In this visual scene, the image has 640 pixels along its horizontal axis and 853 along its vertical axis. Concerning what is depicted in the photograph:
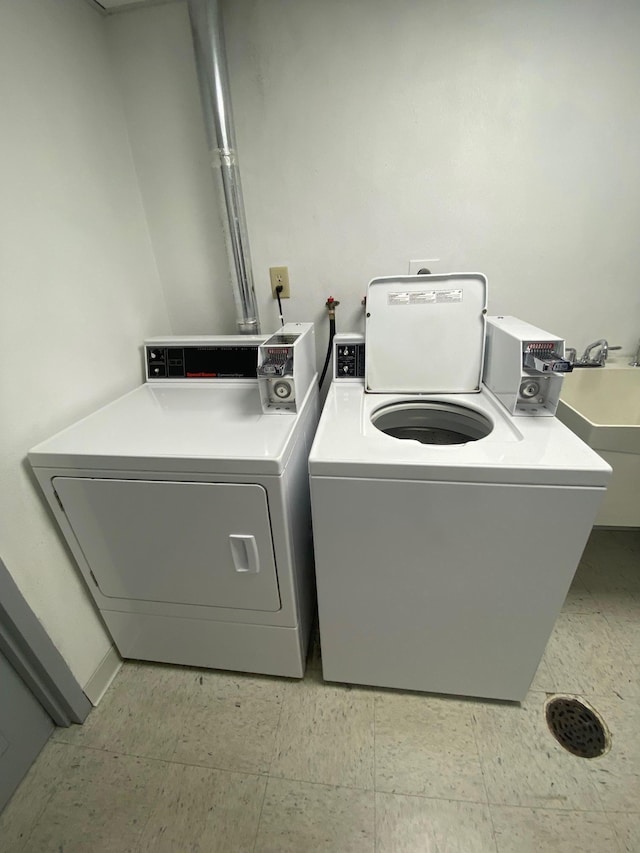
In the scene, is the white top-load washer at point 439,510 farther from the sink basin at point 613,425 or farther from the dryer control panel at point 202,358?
the dryer control panel at point 202,358

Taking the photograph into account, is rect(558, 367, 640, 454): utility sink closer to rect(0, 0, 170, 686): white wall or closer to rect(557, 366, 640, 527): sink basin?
rect(557, 366, 640, 527): sink basin

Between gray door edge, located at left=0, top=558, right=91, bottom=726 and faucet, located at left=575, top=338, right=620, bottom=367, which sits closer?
gray door edge, located at left=0, top=558, right=91, bottom=726

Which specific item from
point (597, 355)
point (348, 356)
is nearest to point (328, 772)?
→ point (348, 356)

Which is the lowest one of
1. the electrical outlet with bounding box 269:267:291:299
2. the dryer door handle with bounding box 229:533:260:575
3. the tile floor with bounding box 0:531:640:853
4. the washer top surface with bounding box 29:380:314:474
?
the tile floor with bounding box 0:531:640:853

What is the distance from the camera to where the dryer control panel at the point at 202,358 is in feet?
5.11

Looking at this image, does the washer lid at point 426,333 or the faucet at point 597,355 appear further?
the faucet at point 597,355

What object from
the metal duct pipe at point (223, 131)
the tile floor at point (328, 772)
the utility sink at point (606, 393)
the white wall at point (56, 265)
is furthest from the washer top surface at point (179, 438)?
the utility sink at point (606, 393)

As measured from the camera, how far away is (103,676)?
1363 millimetres

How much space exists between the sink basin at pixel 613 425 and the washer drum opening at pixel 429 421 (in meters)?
0.40

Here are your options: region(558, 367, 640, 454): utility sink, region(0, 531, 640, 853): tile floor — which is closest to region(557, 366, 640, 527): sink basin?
region(558, 367, 640, 454): utility sink

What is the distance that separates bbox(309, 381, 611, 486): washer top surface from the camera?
870 millimetres

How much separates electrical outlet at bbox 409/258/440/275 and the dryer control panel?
2.53ft

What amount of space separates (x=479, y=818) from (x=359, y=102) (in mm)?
2468

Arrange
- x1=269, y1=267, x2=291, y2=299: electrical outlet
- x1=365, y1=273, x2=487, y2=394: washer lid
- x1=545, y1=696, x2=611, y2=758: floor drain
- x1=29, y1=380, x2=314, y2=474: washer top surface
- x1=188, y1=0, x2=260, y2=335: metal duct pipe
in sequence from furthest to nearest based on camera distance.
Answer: x1=269, y1=267, x2=291, y2=299: electrical outlet
x1=365, y1=273, x2=487, y2=394: washer lid
x1=188, y1=0, x2=260, y2=335: metal duct pipe
x1=545, y1=696, x2=611, y2=758: floor drain
x1=29, y1=380, x2=314, y2=474: washer top surface
